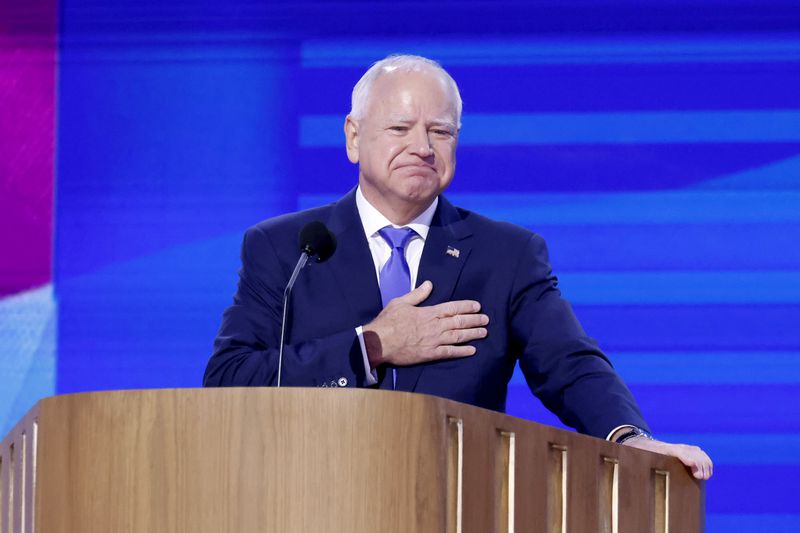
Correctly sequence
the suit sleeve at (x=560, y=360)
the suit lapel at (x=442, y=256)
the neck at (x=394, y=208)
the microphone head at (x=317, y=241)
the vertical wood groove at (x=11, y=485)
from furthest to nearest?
1. the neck at (x=394, y=208)
2. the suit lapel at (x=442, y=256)
3. the suit sleeve at (x=560, y=360)
4. the microphone head at (x=317, y=241)
5. the vertical wood groove at (x=11, y=485)

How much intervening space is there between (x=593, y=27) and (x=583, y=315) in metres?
0.80

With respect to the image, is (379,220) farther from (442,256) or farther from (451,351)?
(451,351)

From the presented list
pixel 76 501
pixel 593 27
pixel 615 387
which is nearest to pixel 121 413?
pixel 76 501

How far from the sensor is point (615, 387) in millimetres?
2594

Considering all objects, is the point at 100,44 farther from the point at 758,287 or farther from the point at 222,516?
the point at 222,516

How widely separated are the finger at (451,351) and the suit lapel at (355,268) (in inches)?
6.9

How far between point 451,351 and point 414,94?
1.79 ft

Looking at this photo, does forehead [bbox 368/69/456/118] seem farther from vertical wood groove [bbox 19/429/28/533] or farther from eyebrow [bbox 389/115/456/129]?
vertical wood groove [bbox 19/429/28/533]

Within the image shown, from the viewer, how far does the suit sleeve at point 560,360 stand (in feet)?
8.36

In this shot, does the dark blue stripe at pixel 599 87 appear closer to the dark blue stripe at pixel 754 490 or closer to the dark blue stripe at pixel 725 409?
the dark blue stripe at pixel 725 409

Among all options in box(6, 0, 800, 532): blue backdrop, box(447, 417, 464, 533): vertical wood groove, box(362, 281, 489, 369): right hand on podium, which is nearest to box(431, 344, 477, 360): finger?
box(362, 281, 489, 369): right hand on podium

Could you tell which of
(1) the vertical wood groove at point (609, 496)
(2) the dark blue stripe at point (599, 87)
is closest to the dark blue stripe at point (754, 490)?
(2) the dark blue stripe at point (599, 87)

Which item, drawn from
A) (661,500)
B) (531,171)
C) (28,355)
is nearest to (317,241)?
(661,500)

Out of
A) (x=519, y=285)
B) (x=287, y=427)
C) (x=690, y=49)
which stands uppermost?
(x=690, y=49)
